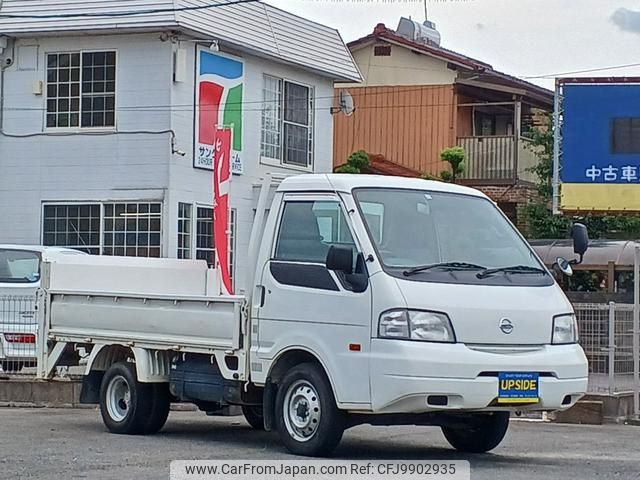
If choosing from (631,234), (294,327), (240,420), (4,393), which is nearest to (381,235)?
(294,327)

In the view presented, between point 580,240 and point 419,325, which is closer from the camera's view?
point 419,325

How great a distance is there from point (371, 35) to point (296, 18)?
8406 mm

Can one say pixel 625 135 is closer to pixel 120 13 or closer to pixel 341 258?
pixel 120 13

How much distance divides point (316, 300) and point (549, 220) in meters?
22.6

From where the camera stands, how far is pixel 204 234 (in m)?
24.0

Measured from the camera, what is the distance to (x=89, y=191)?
2322 cm

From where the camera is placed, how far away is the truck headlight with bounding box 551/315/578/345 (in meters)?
10.5

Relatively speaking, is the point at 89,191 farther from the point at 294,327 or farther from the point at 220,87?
the point at 294,327

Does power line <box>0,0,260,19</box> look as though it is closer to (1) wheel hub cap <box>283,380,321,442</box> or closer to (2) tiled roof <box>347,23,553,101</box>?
(2) tiled roof <box>347,23,553,101</box>

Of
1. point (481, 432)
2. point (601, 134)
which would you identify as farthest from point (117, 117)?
point (481, 432)

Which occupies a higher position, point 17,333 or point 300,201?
point 300,201

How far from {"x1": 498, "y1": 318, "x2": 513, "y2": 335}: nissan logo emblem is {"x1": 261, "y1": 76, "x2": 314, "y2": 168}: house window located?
1581 centimetres

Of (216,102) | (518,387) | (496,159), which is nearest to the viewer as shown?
(518,387)

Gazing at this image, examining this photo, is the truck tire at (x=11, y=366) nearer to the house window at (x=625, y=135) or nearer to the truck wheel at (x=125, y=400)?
the truck wheel at (x=125, y=400)
